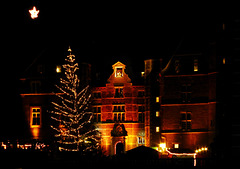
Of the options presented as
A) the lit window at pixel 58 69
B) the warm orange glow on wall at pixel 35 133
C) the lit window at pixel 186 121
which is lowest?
the warm orange glow on wall at pixel 35 133

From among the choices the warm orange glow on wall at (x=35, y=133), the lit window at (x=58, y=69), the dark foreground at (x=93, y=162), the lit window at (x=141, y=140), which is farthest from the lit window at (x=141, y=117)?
the dark foreground at (x=93, y=162)

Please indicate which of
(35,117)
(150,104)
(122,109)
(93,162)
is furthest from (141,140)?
(93,162)

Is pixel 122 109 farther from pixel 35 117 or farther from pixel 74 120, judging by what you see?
pixel 35 117

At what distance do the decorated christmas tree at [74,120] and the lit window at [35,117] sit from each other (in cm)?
137

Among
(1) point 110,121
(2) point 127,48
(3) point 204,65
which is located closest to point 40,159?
(1) point 110,121

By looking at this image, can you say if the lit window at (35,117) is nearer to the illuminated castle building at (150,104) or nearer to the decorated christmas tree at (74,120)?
the illuminated castle building at (150,104)

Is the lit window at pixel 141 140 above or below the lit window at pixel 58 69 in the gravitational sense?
below

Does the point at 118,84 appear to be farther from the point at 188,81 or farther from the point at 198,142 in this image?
the point at 198,142

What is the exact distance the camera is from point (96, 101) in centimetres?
3225

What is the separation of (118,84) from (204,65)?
26.1 ft

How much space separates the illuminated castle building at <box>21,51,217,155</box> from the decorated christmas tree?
4.18 feet

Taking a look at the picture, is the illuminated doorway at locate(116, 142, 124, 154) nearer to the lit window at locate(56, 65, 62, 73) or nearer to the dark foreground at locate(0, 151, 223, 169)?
the lit window at locate(56, 65, 62, 73)

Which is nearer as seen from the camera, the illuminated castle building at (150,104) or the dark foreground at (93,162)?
the dark foreground at (93,162)

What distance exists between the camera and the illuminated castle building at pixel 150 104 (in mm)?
28094
